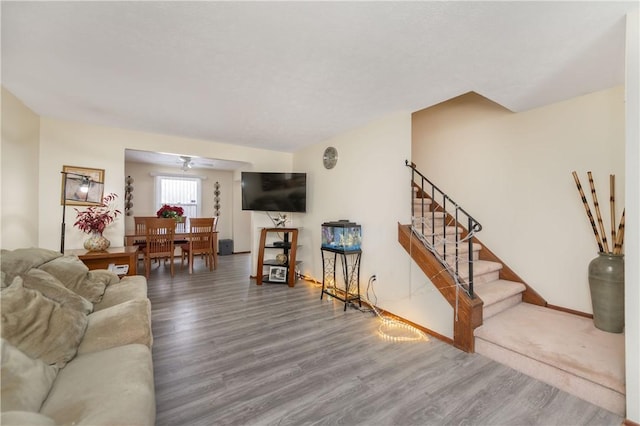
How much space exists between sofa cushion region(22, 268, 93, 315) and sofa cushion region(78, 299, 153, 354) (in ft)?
0.38

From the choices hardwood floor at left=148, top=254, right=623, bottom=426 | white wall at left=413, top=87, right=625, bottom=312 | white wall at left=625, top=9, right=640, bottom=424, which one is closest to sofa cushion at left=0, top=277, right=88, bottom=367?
hardwood floor at left=148, top=254, right=623, bottom=426

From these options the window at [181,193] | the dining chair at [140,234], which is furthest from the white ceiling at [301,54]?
the window at [181,193]

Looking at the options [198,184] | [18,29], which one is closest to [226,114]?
[18,29]

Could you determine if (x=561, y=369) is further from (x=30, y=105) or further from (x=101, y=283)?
(x=30, y=105)

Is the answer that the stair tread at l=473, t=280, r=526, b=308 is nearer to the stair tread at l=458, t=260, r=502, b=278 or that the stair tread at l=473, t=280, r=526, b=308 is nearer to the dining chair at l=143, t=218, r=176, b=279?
the stair tread at l=458, t=260, r=502, b=278

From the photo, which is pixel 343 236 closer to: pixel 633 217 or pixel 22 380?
pixel 633 217

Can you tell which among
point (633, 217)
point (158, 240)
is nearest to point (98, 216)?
point (158, 240)

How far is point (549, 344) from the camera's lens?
1997mm

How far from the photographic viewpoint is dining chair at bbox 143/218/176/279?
454cm

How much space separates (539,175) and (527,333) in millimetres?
1594

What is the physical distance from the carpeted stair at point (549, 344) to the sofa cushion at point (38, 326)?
275 centimetres

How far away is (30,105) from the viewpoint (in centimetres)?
276

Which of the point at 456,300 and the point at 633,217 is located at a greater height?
the point at 633,217

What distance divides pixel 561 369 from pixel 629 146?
1470 millimetres
